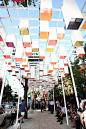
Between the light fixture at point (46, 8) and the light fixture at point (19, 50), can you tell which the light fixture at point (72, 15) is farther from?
the light fixture at point (19, 50)

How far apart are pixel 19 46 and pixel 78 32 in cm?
283

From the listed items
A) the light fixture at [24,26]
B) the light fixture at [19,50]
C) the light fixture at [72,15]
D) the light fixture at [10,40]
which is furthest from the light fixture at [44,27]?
the light fixture at [19,50]

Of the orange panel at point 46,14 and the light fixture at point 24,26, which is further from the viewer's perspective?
the light fixture at point 24,26

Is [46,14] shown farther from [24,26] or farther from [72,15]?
[24,26]

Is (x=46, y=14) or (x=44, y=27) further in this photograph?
(x=44, y=27)

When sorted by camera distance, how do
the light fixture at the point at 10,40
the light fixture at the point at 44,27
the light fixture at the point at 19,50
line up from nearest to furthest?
1. the light fixture at the point at 44,27
2. the light fixture at the point at 10,40
3. the light fixture at the point at 19,50

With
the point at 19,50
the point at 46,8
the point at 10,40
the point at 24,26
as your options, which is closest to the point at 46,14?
the point at 46,8

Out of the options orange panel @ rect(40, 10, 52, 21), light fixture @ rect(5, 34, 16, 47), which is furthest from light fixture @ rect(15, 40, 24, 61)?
orange panel @ rect(40, 10, 52, 21)

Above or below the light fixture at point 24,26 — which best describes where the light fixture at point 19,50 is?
below

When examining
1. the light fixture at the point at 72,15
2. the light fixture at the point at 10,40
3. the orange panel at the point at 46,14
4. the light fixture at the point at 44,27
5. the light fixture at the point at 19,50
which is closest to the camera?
the light fixture at the point at 72,15

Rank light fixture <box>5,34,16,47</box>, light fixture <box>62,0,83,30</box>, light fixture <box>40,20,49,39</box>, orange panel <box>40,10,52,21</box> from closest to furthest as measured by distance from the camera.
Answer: light fixture <box>62,0,83,30</box>
orange panel <box>40,10,52,21</box>
light fixture <box>40,20,49,39</box>
light fixture <box>5,34,16,47</box>

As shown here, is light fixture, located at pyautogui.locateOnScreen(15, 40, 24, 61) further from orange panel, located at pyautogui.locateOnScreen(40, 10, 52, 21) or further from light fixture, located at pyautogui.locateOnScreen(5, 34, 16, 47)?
orange panel, located at pyautogui.locateOnScreen(40, 10, 52, 21)

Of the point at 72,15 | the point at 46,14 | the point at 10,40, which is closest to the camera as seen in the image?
the point at 72,15

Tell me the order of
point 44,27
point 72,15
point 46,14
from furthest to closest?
point 44,27, point 46,14, point 72,15
